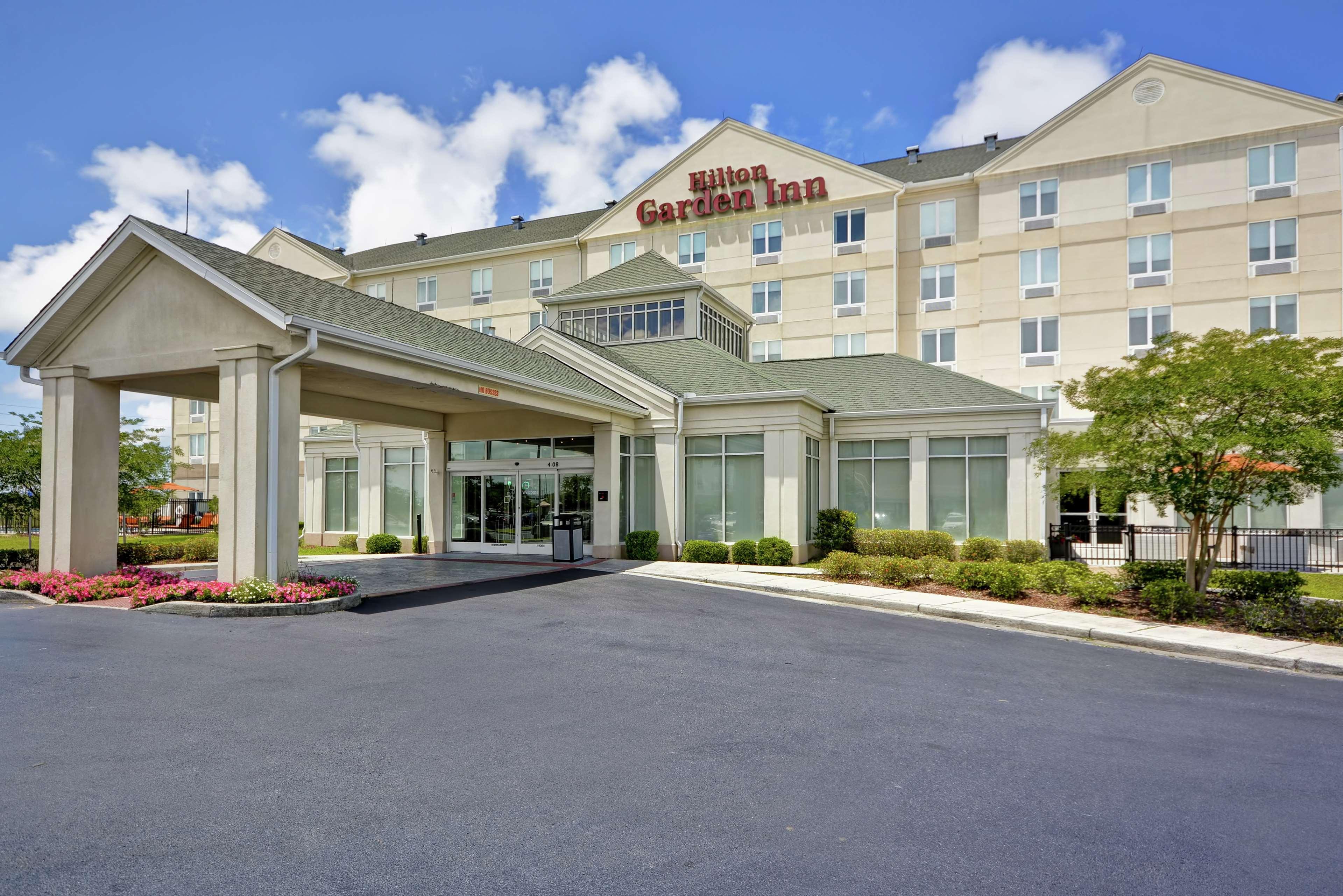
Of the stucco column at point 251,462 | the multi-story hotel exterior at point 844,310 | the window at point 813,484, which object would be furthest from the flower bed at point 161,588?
the window at point 813,484

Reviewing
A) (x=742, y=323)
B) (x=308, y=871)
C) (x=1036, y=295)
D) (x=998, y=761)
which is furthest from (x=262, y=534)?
(x=1036, y=295)

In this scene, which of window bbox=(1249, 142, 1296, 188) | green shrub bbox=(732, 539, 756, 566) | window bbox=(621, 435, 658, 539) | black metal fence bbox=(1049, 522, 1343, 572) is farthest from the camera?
window bbox=(1249, 142, 1296, 188)

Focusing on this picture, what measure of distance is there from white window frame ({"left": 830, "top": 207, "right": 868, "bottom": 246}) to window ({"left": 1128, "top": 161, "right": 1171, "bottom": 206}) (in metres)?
10.3

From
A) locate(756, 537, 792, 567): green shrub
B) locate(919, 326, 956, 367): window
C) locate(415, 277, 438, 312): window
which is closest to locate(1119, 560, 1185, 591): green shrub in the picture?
locate(756, 537, 792, 567): green shrub

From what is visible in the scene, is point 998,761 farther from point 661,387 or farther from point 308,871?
point 661,387

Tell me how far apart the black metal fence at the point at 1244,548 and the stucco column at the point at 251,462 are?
18.8m

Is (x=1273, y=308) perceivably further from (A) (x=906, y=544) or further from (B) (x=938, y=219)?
(A) (x=906, y=544)

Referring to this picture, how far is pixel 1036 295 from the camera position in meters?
32.6

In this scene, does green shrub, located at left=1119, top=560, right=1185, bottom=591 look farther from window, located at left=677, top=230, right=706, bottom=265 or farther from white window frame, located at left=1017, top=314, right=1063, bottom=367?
window, located at left=677, top=230, right=706, bottom=265

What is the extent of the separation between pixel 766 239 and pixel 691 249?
3.75m

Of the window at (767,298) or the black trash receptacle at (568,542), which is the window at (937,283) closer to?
the window at (767,298)

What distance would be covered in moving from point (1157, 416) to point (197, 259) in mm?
15815

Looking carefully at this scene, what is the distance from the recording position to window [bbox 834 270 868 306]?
35781mm

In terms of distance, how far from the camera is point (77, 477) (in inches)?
579
